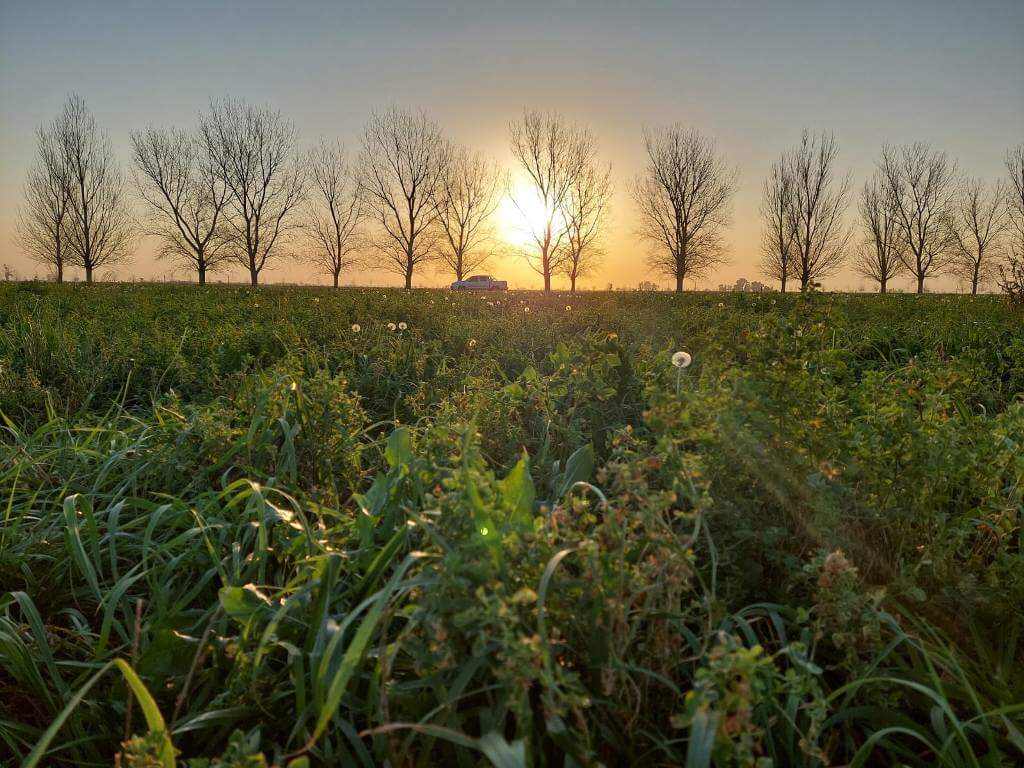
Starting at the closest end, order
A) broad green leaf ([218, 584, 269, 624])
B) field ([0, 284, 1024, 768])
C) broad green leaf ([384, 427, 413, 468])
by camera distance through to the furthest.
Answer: field ([0, 284, 1024, 768]) → broad green leaf ([218, 584, 269, 624]) → broad green leaf ([384, 427, 413, 468])

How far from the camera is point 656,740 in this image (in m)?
1.21

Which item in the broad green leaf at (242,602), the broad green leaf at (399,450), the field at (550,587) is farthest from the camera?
the broad green leaf at (399,450)

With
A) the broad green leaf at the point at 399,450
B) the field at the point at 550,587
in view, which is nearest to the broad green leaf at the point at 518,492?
the field at the point at 550,587

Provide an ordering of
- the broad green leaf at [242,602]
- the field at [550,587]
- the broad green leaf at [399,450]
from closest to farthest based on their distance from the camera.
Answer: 1. the field at [550,587]
2. the broad green leaf at [242,602]
3. the broad green leaf at [399,450]

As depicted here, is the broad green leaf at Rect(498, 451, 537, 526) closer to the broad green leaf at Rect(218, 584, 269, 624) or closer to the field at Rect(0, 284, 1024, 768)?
the field at Rect(0, 284, 1024, 768)

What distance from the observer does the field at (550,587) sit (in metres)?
1.15

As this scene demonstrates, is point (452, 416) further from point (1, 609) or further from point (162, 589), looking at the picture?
point (1, 609)

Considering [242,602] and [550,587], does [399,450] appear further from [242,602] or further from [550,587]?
[550,587]

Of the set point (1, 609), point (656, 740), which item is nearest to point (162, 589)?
point (1, 609)

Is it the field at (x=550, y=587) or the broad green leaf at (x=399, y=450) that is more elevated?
the broad green leaf at (x=399, y=450)

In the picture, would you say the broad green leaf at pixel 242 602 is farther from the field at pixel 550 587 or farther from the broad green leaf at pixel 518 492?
the broad green leaf at pixel 518 492

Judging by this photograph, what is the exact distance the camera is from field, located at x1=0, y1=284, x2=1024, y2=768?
1150 mm

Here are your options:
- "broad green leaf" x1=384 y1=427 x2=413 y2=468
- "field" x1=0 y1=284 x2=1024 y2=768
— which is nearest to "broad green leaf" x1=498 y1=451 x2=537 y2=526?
"field" x1=0 y1=284 x2=1024 y2=768

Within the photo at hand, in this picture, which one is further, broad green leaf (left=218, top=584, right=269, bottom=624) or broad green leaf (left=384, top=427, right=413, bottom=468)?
broad green leaf (left=384, top=427, right=413, bottom=468)
